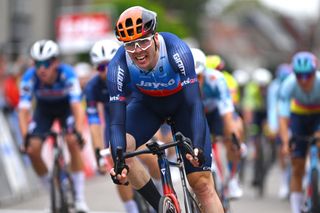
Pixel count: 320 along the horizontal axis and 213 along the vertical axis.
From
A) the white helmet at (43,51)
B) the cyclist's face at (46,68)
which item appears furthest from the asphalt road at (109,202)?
the white helmet at (43,51)

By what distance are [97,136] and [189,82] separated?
304cm

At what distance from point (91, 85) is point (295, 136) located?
250 centimetres

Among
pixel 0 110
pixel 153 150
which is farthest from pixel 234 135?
pixel 0 110

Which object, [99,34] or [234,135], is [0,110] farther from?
[99,34]

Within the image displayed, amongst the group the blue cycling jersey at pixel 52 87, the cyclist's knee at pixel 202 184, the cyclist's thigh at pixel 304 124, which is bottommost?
the cyclist's thigh at pixel 304 124

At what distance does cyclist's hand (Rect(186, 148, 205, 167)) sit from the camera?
6852 mm

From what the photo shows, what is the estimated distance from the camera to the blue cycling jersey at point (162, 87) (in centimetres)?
721

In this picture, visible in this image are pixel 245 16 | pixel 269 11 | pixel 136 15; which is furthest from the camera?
pixel 269 11

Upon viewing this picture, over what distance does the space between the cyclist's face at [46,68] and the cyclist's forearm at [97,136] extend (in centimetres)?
102

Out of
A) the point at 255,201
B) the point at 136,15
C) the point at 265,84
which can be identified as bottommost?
the point at 255,201

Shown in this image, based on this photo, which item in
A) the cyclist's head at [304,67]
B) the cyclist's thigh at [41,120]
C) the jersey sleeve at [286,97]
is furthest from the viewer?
the cyclist's thigh at [41,120]

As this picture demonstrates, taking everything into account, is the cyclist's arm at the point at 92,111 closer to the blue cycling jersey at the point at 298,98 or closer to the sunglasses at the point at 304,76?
the blue cycling jersey at the point at 298,98

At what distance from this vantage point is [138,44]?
23.3 feet

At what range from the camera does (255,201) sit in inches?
562
